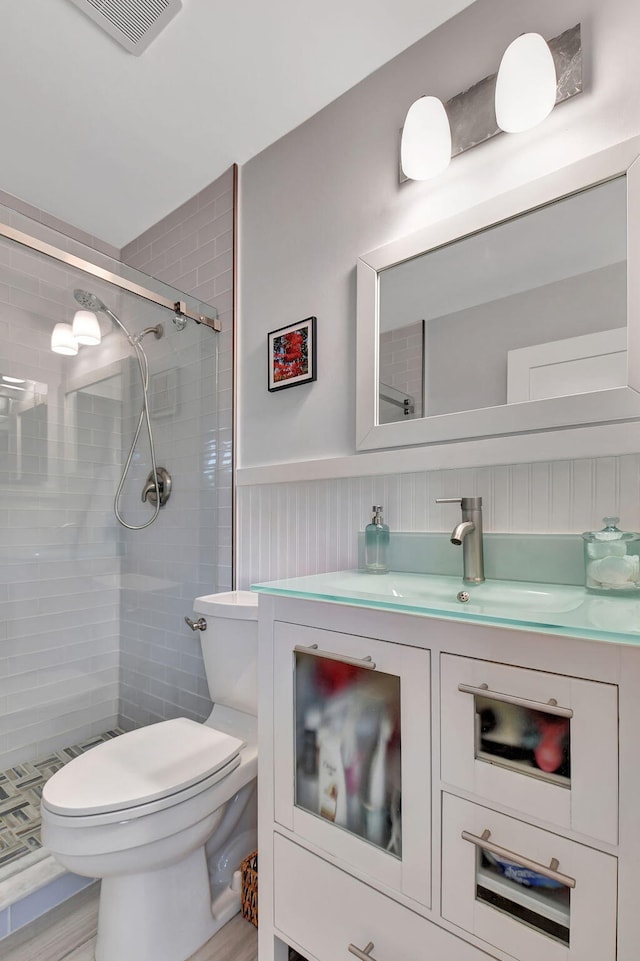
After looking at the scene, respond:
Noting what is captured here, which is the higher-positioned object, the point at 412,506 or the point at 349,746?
the point at 412,506

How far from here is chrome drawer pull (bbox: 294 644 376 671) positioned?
946 millimetres

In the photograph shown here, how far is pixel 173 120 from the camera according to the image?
1.74 meters

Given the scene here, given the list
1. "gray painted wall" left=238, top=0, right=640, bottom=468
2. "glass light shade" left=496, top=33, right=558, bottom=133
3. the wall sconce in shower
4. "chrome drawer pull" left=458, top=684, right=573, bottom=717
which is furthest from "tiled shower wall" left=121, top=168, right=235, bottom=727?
"chrome drawer pull" left=458, top=684, right=573, bottom=717

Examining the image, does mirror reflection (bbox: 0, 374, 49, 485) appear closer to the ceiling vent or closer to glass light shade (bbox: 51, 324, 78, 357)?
glass light shade (bbox: 51, 324, 78, 357)

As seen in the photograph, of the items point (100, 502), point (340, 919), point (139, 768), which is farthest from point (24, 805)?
point (340, 919)

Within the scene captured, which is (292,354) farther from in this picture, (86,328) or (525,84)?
(525,84)

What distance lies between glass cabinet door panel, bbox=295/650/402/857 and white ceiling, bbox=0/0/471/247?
1697 millimetres

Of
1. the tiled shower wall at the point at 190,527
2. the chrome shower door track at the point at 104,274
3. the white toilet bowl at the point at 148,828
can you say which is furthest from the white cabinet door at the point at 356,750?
the chrome shower door track at the point at 104,274

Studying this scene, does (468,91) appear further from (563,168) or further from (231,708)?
(231,708)

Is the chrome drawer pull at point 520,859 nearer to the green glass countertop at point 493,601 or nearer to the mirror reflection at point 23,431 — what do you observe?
the green glass countertop at point 493,601

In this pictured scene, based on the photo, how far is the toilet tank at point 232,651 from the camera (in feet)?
4.90

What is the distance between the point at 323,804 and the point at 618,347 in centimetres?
114

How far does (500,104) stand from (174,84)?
105 centimetres

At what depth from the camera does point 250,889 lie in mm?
1360
